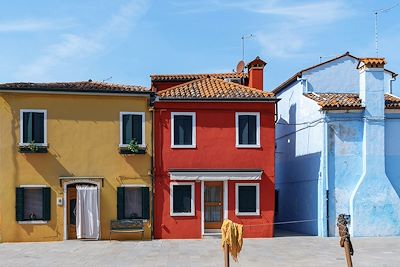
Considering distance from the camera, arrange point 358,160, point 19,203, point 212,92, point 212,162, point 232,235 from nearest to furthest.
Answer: point 232,235 < point 19,203 < point 212,162 < point 358,160 < point 212,92

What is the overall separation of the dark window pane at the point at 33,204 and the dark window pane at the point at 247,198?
7901 millimetres

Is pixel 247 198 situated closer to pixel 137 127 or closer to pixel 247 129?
pixel 247 129

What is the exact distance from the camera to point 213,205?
23.0 meters

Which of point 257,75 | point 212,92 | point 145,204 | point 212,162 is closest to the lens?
point 145,204

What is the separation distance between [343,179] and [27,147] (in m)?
12.7

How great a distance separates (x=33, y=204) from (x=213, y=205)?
7108 mm

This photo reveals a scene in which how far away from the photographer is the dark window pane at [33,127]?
22.3 meters

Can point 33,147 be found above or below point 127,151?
above

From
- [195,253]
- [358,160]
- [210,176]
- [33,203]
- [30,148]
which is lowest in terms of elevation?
[195,253]

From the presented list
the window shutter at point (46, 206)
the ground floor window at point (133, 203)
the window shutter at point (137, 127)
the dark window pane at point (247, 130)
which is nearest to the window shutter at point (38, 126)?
the window shutter at point (46, 206)

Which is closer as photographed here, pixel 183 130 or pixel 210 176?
pixel 210 176

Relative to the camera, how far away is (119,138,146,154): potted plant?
22531mm

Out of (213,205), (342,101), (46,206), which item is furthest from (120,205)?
(342,101)

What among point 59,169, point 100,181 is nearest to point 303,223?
point 100,181
